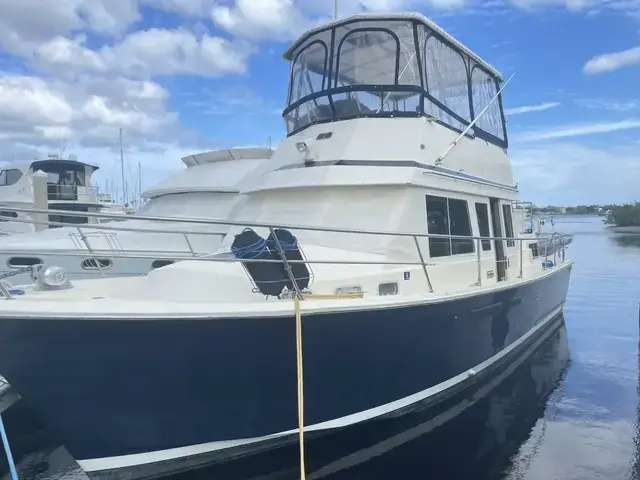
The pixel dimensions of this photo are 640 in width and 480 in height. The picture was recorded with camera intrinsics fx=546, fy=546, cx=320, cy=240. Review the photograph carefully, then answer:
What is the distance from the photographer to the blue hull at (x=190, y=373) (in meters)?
4.22

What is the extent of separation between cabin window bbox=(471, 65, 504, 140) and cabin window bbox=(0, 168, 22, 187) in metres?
20.8

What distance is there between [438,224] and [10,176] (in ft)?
73.2

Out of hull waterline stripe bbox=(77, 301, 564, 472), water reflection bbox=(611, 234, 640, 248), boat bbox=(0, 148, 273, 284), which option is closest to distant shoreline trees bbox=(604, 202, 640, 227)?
water reflection bbox=(611, 234, 640, 248)

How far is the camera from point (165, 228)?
12.2 meters

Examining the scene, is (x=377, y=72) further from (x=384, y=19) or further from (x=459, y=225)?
(x=459, y=225)

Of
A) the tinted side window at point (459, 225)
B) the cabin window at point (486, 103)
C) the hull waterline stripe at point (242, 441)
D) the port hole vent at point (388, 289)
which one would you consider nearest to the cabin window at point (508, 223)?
the cabin window at point (486, 103)

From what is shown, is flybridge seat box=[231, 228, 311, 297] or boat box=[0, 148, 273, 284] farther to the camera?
boat box=[0, 148, 273, 284]

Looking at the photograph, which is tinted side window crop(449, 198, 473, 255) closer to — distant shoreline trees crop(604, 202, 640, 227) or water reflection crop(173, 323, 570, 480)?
water reflection crop(173, 323, 570, 480)

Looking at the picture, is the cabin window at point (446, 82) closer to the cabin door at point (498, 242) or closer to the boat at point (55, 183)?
the cabin door at point (498, 242)

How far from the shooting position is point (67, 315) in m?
4.11

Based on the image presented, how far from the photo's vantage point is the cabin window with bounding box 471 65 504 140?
29.2ft

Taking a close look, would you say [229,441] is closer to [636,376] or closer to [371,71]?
[371,71]

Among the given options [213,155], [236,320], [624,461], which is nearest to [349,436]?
[236,320]

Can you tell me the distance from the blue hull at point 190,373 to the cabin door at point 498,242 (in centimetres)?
337
